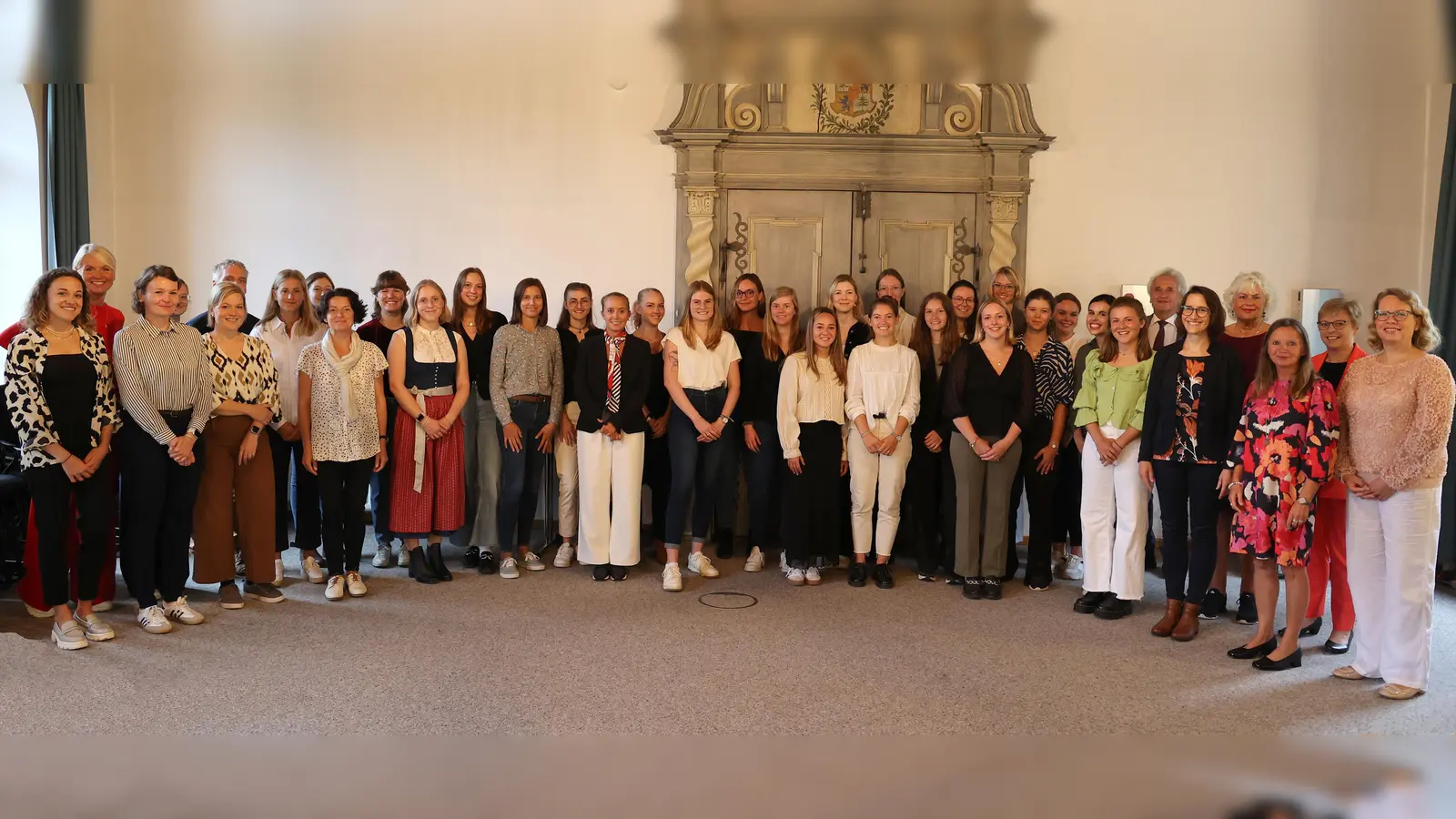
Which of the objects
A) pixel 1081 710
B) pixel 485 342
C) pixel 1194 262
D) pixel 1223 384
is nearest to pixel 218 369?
pixel 485 342

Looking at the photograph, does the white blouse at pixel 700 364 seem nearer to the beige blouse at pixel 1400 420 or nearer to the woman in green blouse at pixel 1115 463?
the woman in green blouse at pixel 1115 463

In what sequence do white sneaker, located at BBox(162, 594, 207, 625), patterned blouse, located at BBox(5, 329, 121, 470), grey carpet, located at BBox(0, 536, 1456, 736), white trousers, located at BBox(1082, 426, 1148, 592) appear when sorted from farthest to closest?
1. white trousers, located at BBox(1082, 426, 1148, 592)
2. white sneaker, located at BBox(162, 594, 207, 625)
3. patterned blouse, located at BBox(5, 329, 121, 470)
4. grey carpet, located at BBox(0, 536, 1456, 736)

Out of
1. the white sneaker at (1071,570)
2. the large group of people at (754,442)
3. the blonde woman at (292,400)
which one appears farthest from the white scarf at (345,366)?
the white sneaker at (1071,570)

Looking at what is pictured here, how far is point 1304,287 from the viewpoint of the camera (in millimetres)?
6074

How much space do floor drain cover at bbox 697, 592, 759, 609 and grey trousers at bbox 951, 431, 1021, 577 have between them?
1088 millimetres

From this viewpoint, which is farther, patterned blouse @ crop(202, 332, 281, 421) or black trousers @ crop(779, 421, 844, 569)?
black trousers @ crop(779, 421, 844, 569)

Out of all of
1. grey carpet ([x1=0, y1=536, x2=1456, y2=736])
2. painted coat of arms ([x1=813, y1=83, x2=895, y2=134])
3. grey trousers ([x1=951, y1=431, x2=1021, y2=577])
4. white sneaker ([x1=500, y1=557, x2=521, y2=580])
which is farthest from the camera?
painted coat of arms ([x1=813, y1=83, x2=895, y2=134])

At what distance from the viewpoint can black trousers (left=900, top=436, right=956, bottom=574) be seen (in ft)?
17.7

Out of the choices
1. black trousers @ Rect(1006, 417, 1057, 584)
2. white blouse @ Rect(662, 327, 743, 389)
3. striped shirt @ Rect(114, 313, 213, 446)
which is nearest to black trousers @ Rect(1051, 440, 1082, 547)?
black trousers @ Rect(1006, 417, 1057, 584)

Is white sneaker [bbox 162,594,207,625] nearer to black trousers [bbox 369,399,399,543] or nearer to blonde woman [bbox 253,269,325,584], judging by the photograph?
blonde woman [bbox 253,269,325,584]

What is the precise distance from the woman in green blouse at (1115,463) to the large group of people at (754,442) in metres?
0.02

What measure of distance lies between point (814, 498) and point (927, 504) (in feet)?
2.11

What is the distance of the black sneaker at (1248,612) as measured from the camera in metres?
4.73

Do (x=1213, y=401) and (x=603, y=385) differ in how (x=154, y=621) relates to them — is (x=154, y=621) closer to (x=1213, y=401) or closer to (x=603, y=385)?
(x=603, y=385)
